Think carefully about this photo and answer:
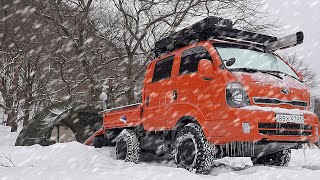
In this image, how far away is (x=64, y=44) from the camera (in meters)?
19.0

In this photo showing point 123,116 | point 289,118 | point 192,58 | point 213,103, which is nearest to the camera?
point 289,118

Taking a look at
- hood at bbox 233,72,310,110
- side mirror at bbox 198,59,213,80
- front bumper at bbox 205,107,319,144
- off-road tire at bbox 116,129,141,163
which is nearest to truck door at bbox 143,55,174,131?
off-road tire at bbox 116,129,141,163

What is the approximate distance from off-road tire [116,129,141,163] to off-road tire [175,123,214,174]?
1619mm

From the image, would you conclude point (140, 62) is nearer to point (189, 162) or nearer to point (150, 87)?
point (150, 87)

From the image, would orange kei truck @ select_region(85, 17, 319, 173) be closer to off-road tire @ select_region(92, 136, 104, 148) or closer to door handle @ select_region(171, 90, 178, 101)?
door handle @ select_region(171, 90, 178, 101)

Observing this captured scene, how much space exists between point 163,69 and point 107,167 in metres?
2.21

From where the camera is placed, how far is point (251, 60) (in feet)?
21.2

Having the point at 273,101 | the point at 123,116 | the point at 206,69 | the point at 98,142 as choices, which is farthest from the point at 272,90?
the point at 98,142

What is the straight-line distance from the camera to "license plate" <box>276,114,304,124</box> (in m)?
5.61

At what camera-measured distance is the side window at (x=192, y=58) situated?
6499mm

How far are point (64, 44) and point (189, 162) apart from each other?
14.4 m

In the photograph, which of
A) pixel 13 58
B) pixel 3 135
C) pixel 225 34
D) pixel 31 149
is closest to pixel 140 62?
pixel 13 58

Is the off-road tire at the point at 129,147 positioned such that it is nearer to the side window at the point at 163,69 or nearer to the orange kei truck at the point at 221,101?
the orange kei truck at the point at 221,101

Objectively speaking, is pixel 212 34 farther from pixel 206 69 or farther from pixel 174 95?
pixel 174 95
